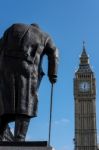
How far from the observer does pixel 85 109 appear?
10438 centimetres

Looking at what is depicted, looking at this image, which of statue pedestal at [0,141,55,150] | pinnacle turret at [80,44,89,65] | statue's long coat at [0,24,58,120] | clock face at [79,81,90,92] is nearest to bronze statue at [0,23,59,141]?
statue's long coat at [0,24,58,120]

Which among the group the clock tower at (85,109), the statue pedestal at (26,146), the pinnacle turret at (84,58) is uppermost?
the pinnacle turret at (84,58)

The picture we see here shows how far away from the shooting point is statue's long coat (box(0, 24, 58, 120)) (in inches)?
266

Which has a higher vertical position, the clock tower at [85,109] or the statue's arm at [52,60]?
the clock tower at [85,109]

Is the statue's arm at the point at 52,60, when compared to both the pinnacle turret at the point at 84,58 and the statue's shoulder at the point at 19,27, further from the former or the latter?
the pinnacle turret at the point at 84,58

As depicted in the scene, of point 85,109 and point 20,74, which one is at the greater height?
point 85,109

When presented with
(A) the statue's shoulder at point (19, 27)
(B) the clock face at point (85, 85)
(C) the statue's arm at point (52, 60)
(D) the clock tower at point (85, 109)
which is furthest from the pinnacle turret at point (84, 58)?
(A) the statue's shoulder at point (19, 27)

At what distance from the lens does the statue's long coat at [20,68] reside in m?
6.76

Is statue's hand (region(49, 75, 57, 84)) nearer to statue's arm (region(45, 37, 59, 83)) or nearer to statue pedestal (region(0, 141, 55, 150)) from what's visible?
statue's arm (region(45, 37, 59, 83))

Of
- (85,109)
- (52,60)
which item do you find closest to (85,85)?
(85,109)

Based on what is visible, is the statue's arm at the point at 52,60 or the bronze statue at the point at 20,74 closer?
the bronze statue at the point at 20,74

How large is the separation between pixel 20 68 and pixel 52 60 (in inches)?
25.5

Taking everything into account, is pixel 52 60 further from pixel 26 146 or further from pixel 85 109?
pixel 85 109

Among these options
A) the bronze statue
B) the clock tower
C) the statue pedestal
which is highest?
the clock tower
